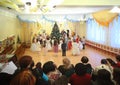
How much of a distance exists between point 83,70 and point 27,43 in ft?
39.7

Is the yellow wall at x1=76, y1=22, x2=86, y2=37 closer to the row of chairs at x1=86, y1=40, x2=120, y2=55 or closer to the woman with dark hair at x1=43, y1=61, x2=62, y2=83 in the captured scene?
the row of chairs at x1=86, y1=40, x2=120, y2=55

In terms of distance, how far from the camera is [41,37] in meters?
13.2

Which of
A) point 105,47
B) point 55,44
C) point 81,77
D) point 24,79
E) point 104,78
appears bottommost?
point 105,47

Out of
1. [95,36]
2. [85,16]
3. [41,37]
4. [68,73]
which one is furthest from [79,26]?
[68,73]

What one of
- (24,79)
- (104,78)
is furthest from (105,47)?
(24,79)

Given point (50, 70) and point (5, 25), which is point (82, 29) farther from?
point (50, 70)

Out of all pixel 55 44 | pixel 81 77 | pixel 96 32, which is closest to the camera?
pixel 81 77

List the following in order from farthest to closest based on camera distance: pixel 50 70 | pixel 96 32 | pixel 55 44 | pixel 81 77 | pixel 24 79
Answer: pixel 96 32 → pixel 55 44 → pixel 81 77 → pixel 50 70 → pixel 24 79

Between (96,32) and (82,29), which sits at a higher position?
(82,29)

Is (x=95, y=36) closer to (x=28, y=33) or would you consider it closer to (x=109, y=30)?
(x=109, y=30)

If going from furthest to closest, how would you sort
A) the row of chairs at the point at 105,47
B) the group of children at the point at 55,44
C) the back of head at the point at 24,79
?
the group of children at the point at 55,44 → the row of chairs at the point at 105,47 → the back of head at the point at 24,79

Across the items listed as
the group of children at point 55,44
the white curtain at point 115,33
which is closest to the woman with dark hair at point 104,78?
the white curtain at point 115,33

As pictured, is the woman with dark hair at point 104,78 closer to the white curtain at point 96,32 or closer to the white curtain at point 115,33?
the white curtain at point 115,33

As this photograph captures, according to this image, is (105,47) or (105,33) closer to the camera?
(105,33)
